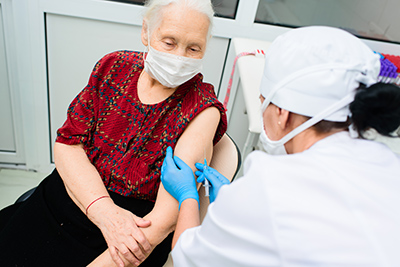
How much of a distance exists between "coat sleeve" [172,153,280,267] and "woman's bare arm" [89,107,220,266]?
340 millimetres

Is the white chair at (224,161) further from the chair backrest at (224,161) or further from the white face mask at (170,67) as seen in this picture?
the white face mask at (170,67)

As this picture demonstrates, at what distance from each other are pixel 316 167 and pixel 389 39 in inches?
81.4

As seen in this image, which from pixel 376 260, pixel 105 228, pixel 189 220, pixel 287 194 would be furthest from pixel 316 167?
pixel 105 228

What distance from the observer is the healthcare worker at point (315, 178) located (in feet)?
2.10

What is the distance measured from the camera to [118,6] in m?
1.89

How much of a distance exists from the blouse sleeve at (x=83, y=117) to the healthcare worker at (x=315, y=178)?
663mm

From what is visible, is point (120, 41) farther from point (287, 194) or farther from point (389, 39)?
point (389, 39)

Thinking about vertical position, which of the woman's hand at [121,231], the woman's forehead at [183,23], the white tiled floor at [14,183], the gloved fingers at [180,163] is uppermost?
the woman's forehead at [183,23]

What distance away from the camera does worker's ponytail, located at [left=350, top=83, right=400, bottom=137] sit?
718 millimetres

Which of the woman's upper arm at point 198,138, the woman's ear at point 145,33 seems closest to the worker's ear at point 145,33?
the woman's ear at point 145,33

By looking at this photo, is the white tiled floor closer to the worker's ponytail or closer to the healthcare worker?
the healthcare worker

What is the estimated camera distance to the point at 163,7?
1.20 metres

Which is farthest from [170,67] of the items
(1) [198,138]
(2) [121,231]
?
(2) [121,231]

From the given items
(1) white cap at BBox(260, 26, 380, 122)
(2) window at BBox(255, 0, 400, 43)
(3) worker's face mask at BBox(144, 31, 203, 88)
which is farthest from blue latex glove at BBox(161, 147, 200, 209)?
(2) window at BBox(255, 0, 400, 43)
